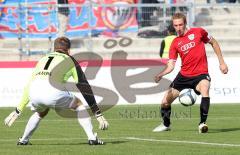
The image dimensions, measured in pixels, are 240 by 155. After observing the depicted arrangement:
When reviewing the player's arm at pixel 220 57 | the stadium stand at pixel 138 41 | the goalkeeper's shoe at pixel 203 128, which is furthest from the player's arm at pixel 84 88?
the stadium stand at pixel 138 41

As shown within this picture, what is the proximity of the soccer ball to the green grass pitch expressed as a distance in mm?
580

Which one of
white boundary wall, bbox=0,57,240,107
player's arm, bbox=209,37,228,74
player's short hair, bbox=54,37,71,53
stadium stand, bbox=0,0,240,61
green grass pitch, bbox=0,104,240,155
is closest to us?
green grass pitch, bbox=0,104,240,155

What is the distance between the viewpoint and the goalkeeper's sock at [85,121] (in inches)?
555

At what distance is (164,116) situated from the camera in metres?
17.8

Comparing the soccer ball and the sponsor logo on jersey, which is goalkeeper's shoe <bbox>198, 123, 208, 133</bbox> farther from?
the sponsor logo on jersey

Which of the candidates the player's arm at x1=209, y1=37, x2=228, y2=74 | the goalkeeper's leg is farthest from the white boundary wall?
the goalkeeper's leg

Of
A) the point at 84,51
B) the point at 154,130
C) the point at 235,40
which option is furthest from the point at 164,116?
the point at 235,40

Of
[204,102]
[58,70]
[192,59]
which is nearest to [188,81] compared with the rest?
[192,59]

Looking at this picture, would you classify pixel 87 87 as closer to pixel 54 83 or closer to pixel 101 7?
pixel 54 83

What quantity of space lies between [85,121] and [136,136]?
8.00ft

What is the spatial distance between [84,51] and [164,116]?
1221 centimetres

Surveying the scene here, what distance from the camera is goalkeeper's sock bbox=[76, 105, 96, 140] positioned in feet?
46.3

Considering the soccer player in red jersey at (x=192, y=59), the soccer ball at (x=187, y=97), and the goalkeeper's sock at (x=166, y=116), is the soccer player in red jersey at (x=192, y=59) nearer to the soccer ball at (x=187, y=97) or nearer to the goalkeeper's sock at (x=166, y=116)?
the soccer ball at (x=187, y=97)

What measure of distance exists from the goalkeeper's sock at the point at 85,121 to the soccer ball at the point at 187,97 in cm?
381
